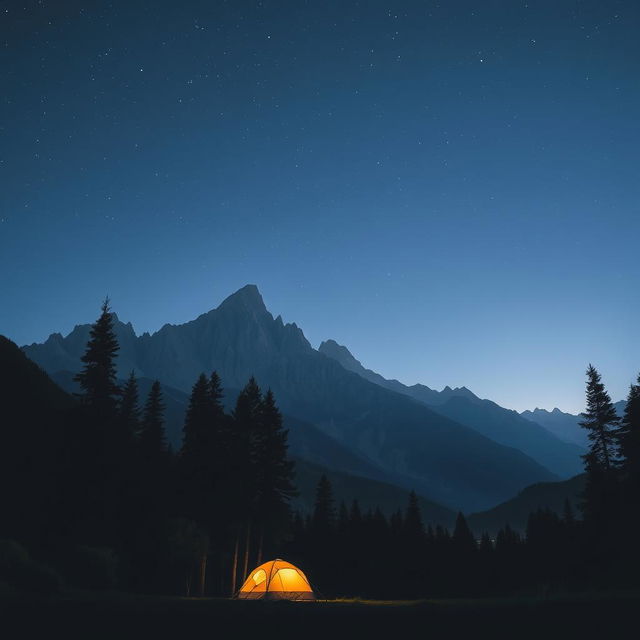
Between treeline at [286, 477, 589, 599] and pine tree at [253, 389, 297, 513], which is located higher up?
pine tree at [253, 389, 297, 513]

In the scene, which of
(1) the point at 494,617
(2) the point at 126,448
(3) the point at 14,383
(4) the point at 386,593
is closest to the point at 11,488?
(2) the point at 126,448

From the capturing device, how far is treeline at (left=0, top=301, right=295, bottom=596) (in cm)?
3775

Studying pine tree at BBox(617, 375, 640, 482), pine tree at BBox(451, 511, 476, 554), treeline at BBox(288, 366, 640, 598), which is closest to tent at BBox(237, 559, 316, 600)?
treeline at BBox(288, 366, 640, 598)

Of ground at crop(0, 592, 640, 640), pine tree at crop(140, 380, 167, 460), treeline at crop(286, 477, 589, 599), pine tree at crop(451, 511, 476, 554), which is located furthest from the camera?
pine tree at crop(451, 511, 476, 554)

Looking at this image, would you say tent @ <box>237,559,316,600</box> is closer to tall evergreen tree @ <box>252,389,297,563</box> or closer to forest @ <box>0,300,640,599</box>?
forest @ <box>0,300,640,599</box>

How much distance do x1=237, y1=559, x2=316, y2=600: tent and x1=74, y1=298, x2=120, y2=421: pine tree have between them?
51.1ft

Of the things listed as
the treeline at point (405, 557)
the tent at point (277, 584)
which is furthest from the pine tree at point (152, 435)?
the treeline at point (405, 557)

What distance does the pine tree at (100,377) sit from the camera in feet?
127

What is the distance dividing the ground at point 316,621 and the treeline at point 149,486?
20601 mm

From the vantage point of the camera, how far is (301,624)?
47.0ft

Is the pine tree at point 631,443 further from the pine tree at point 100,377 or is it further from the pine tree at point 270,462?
the pine tree at point 100,377

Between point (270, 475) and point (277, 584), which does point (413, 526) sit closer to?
point (270, 475)

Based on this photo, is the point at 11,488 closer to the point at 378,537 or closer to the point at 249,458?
the point at 249,458

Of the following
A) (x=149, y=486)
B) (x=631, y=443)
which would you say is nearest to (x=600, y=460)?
(x=631, y=443)
